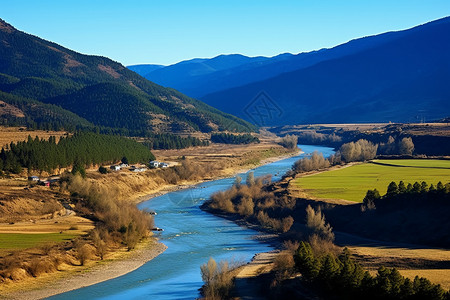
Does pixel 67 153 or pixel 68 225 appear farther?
pixel 67 153

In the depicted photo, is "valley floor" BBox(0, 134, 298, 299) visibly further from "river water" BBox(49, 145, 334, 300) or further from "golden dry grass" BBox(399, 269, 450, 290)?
"golden dry grass" BBox(399, 269, 450, 290)

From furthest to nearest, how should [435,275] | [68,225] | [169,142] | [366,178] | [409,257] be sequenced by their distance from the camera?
1. [169,142]
2. [366,178]
3. [68,225]
4. [409,257]
5. [435,275]

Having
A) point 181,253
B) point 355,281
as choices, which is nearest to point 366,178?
point 181,253

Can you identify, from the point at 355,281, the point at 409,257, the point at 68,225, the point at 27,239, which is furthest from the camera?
the point at 68,225

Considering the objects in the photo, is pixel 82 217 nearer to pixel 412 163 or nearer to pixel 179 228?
pixel 179 228

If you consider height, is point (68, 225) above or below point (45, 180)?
below

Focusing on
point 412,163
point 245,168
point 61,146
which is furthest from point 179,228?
point 245,168

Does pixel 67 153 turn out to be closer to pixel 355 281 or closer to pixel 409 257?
pixel 409 257
